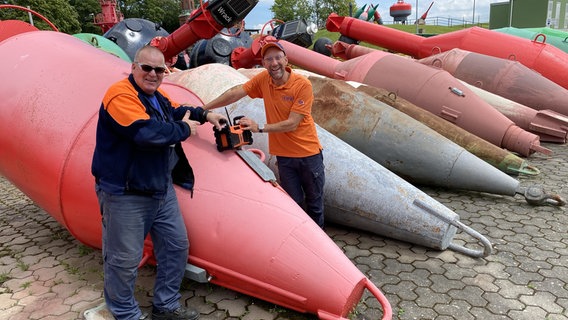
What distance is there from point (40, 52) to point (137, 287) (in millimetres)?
2005

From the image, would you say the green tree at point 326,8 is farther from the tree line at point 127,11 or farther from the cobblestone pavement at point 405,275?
the cobblestone pavement at point 405,275

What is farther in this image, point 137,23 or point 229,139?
point 137,23

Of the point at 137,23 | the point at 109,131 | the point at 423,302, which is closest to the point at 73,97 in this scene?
the point at 109,131

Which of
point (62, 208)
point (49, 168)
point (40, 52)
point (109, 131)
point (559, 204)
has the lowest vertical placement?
point (559, 204)

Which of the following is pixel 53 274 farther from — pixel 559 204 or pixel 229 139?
pixel 559 204

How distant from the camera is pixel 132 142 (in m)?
2.16

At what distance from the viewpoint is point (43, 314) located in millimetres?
2730

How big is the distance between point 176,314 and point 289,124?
1.44m

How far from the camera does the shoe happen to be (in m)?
2.48

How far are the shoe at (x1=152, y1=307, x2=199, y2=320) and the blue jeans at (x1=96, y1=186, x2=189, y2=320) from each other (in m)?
0.03

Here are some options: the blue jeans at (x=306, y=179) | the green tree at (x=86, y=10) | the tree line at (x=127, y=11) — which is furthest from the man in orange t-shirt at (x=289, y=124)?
the green tree at (x=86, y=10)

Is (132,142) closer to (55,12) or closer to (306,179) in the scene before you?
(306,179)

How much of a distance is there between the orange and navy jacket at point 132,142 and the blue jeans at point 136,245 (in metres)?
0.09

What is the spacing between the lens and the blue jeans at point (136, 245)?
225cm
